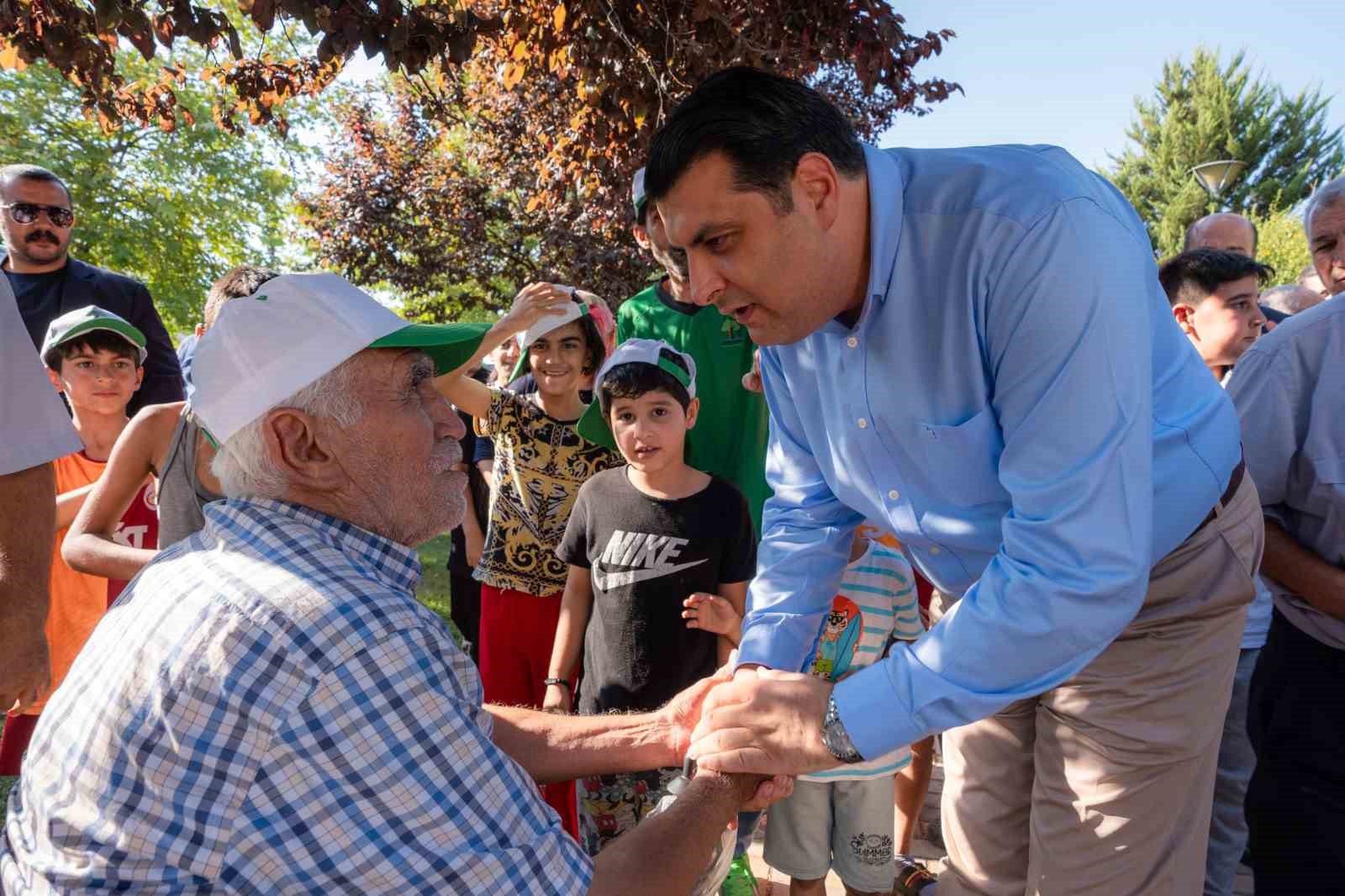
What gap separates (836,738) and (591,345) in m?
2.90

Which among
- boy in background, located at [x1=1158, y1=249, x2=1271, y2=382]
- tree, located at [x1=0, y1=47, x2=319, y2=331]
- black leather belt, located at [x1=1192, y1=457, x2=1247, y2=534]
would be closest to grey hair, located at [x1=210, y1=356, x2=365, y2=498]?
black leather belt, located at [x1=1192, y1=457, x2=1247, y2=534]

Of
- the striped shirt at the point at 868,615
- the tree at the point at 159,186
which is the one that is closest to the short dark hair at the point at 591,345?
the striped shirt at the point at 868,615

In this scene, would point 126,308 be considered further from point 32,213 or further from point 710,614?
point 710,614

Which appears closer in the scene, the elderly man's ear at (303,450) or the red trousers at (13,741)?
the elderly man's ear at (303,450)

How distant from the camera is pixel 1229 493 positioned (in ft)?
6.95

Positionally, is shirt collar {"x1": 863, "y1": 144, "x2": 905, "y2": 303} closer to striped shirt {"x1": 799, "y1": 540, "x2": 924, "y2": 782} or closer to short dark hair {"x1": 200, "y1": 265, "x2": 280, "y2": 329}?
striped shirt {"x1": 799, "y1": 540, "x2": 924, "y2": 782}

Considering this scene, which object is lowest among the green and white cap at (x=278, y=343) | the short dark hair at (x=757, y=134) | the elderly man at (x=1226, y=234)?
the elderly man at (x=1226, y=234)

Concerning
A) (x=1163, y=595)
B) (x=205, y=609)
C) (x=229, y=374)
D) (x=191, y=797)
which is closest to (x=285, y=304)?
(x=229, y=374)

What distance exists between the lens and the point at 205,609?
1407mm

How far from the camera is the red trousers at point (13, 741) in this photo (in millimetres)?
3785

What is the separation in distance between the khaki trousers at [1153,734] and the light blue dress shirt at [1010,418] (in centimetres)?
16

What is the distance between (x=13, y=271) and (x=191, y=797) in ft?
16.9

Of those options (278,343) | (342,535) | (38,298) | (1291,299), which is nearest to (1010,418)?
(342,535)

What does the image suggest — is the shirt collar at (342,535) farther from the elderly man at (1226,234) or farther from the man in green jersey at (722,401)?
the elderly man at (1226,234)
